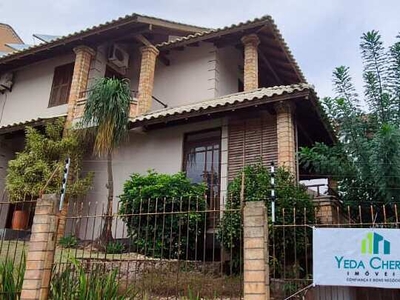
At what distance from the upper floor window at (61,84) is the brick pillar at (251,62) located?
5.82 m

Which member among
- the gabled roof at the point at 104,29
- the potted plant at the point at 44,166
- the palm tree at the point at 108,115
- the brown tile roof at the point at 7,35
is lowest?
the potted plant at the point at 44,166

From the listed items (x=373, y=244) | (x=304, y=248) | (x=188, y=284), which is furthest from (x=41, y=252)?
(x=304, y=248)

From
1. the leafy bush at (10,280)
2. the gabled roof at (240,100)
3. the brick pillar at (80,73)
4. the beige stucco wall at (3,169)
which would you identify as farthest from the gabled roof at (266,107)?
the leafy bush at (10,280)

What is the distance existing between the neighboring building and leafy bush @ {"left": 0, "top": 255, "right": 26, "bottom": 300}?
4.77 m

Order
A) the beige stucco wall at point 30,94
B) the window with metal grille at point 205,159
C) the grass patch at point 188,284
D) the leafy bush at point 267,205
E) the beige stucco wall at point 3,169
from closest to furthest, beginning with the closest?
1. the grass patch at point 188,284
2. the leafy bush at point 267,205
3. the window with metal grille at point 205,159
4. the beige stucco wall at point 3,169
5. the beige stucco wall at point 30,94

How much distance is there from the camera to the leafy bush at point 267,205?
7.95 metres

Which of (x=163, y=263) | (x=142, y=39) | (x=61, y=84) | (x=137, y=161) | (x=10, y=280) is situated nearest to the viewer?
(x=10, y=280)

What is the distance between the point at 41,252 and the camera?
6.11 m

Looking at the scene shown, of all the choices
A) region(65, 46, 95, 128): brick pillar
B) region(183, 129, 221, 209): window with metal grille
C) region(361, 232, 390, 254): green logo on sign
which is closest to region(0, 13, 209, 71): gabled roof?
region(65, 46, 95, 128): brick pillar

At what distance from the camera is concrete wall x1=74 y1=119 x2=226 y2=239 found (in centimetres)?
1116

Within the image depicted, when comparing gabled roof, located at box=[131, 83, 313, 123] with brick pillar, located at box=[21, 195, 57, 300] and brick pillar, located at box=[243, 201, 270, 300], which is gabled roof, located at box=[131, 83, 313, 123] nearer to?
brick pillar, located at box=[243, 201, 270, 300]

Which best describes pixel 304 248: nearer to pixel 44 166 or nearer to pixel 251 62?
pixel 251 62

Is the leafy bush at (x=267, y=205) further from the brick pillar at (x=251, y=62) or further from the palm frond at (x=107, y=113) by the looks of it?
the brick pillar at (x=251, y=62)

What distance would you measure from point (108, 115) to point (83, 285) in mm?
5662
